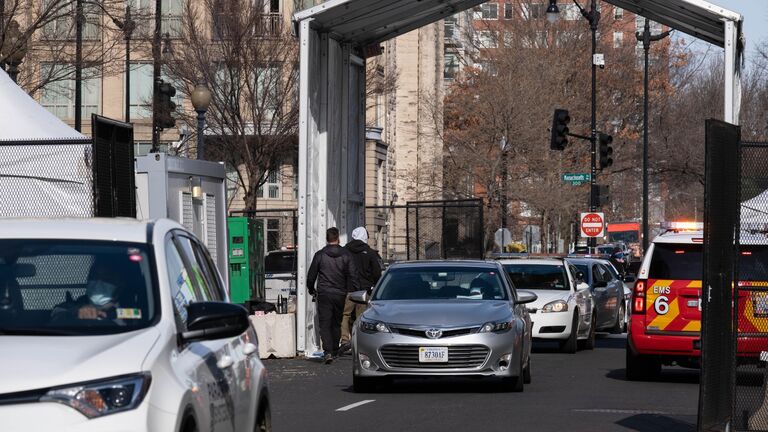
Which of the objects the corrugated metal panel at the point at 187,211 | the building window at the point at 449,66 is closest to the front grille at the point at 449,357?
the corrugated metal panel at the point at 187,211

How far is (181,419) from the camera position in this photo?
6.47 metres

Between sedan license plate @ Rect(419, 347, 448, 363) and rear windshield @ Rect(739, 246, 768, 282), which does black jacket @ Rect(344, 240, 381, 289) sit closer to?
sedan license plate @ Rect(419, 347, 448, 363)

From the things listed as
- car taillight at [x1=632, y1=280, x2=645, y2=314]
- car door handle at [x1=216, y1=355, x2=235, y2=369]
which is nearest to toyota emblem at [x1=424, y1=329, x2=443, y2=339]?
car taillight at [x1=632, y1=280, x2=645, y2=314]

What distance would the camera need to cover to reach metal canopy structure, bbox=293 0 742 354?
24.5m

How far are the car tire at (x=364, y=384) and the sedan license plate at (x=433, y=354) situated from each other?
2.63ft

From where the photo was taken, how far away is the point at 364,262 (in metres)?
24.5

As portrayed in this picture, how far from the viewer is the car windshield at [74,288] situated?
22.8 feet

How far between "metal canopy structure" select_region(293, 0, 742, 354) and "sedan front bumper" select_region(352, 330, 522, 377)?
745 cm

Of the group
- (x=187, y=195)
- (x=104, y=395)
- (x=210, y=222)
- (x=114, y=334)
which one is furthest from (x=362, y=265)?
(x=104, y=395)

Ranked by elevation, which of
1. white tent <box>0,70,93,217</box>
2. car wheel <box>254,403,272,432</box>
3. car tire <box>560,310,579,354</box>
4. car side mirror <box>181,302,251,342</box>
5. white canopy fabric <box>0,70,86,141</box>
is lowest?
car tire <box>560,310,579,354</box>

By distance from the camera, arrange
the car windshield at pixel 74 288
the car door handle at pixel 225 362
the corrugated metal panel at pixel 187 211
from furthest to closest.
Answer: the corrugated metal panel at pixel 187 211, the car door handle at pixel 225 362, the car windshield at pixel 74 288

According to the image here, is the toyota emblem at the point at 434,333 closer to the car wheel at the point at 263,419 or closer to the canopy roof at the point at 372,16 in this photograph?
the car wheel at the point at 263,419

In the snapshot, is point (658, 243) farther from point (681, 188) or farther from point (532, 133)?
point (681, 188)

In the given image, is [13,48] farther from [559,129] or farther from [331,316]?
[559,129]
